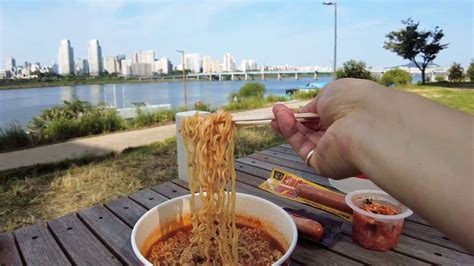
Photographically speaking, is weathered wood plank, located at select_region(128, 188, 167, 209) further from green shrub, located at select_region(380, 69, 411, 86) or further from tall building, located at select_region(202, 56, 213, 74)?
tall building, located at select_region(202, 56, 213, 74)

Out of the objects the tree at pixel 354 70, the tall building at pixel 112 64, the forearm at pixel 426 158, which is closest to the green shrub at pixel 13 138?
the forearm at pixel 426 158

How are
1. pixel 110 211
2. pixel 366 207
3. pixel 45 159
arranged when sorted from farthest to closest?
pixel 45 159
pixel 110 211
pixel 366 207

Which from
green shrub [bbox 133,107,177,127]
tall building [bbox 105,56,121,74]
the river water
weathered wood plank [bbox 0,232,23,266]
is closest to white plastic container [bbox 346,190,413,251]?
weathered wood plank [bbox 0,232,23,266]

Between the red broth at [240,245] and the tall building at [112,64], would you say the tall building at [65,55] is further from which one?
the red broth at [240,245]

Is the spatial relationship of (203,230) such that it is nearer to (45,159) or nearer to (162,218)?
(162,218)

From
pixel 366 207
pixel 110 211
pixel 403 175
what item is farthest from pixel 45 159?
pixel 403 175
